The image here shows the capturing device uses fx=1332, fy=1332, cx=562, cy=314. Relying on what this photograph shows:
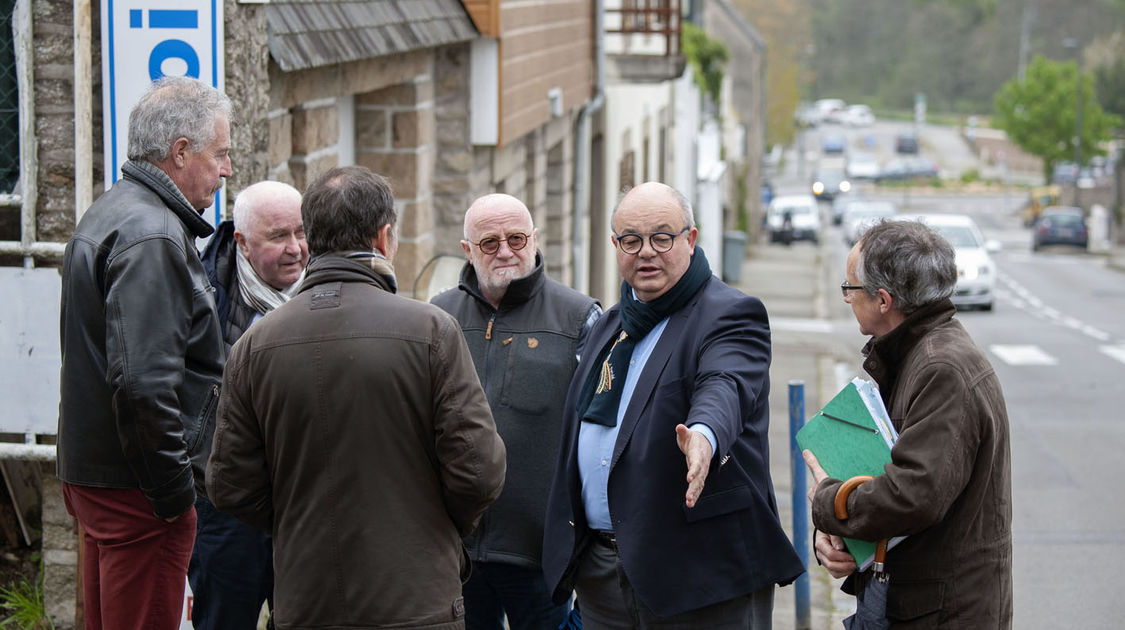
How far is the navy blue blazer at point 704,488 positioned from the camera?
3416 mm

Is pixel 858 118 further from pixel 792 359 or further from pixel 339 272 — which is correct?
pixel 339 272

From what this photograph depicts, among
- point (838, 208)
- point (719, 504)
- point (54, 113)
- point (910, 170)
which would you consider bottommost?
point (719, 504)

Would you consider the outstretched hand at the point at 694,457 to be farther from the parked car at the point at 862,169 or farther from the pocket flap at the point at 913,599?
the parked car at the point at 862,169

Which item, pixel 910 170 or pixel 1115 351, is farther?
pixel 910 170

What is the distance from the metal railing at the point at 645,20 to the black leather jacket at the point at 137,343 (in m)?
10.9

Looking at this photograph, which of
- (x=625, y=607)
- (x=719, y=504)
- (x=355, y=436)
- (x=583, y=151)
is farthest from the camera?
(x=583, y=151)

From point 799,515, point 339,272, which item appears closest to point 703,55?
point 799,515

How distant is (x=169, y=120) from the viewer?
3.41 metres

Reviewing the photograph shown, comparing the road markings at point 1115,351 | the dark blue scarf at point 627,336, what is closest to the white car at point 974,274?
the road markings at point 1115,351

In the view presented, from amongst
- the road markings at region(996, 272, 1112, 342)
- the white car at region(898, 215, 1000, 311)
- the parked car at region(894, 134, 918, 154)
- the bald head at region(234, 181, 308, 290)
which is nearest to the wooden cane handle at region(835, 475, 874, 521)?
the bald head at region(234, 181, 308, 290)

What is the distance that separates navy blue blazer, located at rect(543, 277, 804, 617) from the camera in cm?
342

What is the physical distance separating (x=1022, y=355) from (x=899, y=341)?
15.4 metres

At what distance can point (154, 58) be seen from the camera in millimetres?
4469

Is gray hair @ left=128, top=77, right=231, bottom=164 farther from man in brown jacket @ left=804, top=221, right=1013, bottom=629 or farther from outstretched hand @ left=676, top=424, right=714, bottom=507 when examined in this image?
man in brown jacket @ left=804, top=221, right=1013, bottom=629
